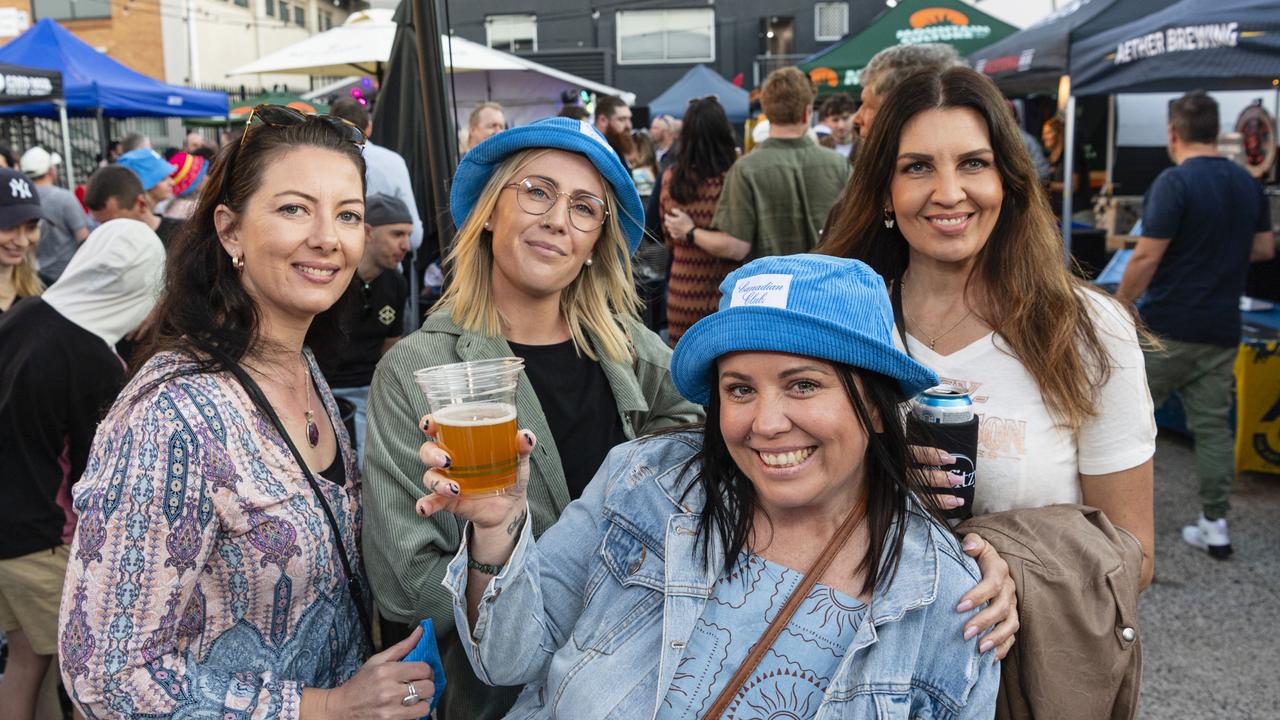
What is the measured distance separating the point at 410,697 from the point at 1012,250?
5.42 ft

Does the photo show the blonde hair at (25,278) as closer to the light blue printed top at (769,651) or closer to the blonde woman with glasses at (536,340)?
the blonde woman with glasses at (536,340)

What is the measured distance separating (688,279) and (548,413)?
3.59 meters

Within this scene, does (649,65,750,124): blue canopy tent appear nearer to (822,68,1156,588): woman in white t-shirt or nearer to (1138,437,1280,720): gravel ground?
(1138,437,1280,720): gravel ground

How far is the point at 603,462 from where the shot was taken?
2033mm

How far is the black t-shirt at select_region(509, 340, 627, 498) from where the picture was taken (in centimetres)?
223

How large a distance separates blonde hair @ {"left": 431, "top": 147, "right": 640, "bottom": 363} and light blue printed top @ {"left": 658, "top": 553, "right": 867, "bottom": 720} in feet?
2.70

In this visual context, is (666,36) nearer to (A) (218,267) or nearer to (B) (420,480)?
(A) (218,267)

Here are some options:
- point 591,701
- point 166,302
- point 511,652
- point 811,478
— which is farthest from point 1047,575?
point 166,302

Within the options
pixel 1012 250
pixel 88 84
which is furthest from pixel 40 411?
pixel 88 84

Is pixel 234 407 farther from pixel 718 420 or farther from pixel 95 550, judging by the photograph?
pixel 718 420

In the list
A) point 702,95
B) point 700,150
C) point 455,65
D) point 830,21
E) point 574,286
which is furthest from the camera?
point 830,21

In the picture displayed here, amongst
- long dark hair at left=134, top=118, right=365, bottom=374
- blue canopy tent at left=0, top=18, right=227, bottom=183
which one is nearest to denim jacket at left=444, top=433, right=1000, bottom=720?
long dark hair at left=134, top=118, right=365, bottom=374

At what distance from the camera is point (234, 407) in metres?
1.77

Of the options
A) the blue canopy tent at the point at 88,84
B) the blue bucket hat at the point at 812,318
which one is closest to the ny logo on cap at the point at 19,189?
the blue bucket hat at the point at 812,318
